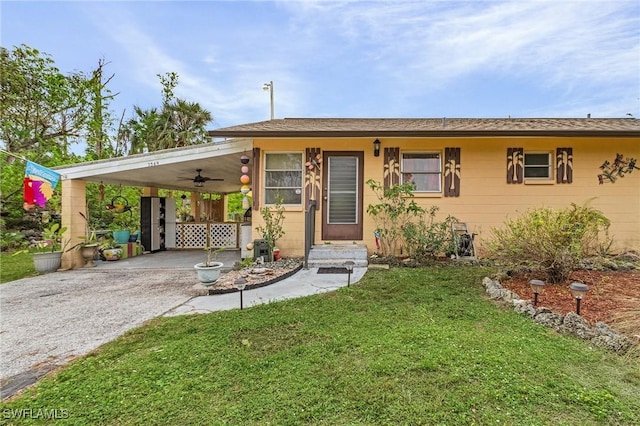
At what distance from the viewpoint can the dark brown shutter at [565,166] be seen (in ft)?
23.1

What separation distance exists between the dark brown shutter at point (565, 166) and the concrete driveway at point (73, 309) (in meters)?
7.95

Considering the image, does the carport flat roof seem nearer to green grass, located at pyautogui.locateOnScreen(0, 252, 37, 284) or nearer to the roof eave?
the roof eave

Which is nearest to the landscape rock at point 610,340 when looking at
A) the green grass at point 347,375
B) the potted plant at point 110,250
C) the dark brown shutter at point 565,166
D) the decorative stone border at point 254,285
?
the green grass at point 347,375

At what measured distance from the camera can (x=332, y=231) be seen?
7.31 m

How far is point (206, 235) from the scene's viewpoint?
416 inches

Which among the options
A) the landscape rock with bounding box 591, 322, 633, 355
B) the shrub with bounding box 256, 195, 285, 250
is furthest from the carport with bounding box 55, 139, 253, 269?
the landscape rock with bounding box 591, 322, 633, 355

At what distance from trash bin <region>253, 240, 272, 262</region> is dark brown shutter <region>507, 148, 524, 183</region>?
5.78m

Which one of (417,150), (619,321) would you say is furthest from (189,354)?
(417,150)

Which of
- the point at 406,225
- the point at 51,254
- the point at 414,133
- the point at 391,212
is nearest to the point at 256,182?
the point at 391,212

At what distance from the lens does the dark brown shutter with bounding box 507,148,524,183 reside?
7086 millimetres

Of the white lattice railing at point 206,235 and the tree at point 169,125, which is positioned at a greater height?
the tree at point 169,125

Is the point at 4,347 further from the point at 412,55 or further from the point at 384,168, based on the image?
the point at 412,55

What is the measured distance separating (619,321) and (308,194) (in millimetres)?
5523

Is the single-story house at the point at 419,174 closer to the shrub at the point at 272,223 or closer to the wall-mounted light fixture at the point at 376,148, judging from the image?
the wall-mounted light fixture at the point at 376,148
